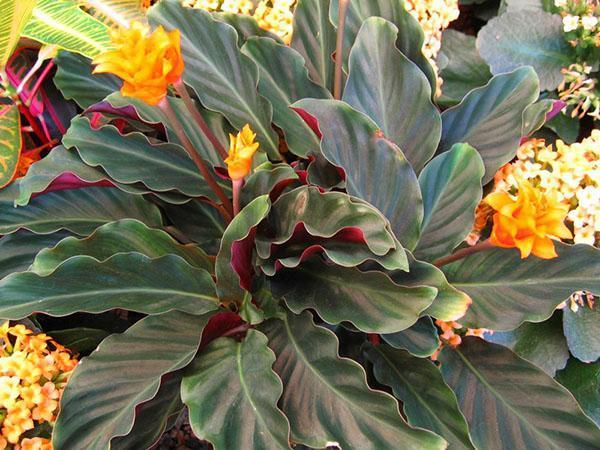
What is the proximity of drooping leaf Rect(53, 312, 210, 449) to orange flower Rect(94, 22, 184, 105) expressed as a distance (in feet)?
1.03

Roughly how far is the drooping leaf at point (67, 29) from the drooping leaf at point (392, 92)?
1.45ft

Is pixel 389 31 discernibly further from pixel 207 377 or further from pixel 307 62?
pixel 207 377

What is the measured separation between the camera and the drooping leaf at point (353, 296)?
28.3 inches

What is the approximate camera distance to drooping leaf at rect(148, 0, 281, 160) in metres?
0.99

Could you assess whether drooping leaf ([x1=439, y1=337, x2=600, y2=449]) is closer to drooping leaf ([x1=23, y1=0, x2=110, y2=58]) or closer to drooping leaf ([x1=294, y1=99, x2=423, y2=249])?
drooping leaf ([x1=294, y1=99, x2=423, y2=249])

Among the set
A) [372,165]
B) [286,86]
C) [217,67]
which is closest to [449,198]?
[372,165]

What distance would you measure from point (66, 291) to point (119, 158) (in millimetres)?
249

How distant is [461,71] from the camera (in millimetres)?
1399

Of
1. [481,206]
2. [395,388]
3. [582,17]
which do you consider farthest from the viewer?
[582,17]

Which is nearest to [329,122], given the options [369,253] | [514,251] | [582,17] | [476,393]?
[369,253]

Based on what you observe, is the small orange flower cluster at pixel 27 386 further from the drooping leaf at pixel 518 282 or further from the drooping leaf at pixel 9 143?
the drooping leaf at pixel 518 282

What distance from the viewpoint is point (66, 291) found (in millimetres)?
766

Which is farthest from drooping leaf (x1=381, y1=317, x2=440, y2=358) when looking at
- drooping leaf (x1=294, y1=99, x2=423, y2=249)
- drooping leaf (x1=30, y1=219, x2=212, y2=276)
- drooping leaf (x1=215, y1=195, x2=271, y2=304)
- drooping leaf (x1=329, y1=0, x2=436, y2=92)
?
drooping leaf (x1=329, y1=0, x2=436, y2=92)

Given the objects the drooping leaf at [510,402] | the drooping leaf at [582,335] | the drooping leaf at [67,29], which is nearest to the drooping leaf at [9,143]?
the drooping leaf at [67,29]
